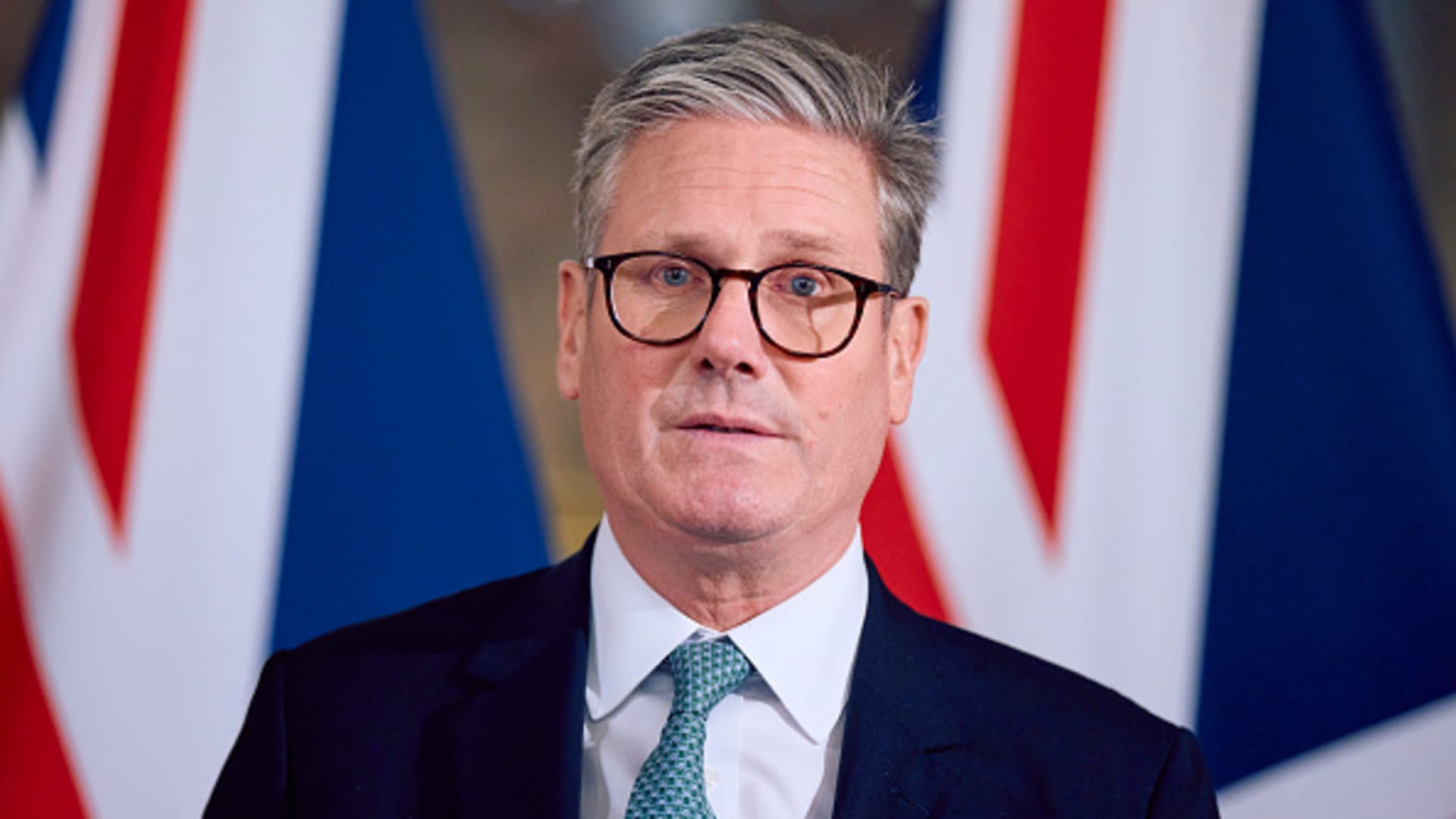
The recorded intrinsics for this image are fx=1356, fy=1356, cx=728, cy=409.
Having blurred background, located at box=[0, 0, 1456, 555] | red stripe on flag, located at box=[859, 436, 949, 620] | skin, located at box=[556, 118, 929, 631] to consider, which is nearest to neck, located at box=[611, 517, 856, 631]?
skin, located at box=[556, 118, 929, 631]

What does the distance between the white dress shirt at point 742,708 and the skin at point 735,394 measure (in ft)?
0.09

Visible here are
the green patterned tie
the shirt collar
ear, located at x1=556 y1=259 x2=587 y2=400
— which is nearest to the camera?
the green patterned tie

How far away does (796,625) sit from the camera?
1.29 meters

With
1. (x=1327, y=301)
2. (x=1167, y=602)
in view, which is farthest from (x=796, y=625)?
(x=1327, y=301)

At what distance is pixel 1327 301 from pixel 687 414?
1.28 m

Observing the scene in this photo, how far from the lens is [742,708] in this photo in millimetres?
1272

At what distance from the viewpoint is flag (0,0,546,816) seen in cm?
210

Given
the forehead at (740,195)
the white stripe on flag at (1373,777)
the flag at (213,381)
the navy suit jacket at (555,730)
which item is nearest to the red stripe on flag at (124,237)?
the flag at (213,381)

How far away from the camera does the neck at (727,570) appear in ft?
4.10

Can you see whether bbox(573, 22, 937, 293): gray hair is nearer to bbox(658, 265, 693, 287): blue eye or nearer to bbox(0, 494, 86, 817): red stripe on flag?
bbox(658, 265, 693, 287): blue eye

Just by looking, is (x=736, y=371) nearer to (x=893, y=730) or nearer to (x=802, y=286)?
(x=802, y=286)

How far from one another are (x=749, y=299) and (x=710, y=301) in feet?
0.12

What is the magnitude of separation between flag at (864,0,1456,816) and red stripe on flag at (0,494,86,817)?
4.32 feet

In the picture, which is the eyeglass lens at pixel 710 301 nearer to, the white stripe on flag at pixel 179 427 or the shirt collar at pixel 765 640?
the shirt collar at pixel 765 640
